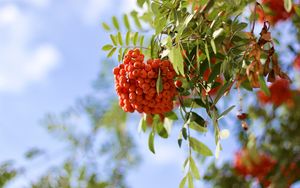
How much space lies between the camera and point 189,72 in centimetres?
145

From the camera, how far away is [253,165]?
10.2 feet

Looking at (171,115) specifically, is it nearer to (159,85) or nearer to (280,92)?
(159,85)

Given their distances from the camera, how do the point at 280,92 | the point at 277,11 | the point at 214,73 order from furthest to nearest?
the point at 280,92 < the point at 277,11 < the point at 214,73

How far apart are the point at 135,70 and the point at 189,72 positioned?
137 millimetres

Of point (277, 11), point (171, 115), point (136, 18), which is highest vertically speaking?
point (277, 11)

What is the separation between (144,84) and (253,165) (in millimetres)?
1844

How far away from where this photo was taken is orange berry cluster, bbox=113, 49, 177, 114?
4.67 ft

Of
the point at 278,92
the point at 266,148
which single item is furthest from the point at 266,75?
the point at 278,92

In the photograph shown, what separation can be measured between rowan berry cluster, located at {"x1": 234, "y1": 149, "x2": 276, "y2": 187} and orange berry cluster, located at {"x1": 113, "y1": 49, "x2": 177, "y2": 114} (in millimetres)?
1648

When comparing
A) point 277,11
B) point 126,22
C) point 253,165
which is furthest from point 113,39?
point 253,165

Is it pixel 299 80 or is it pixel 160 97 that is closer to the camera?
pixel 160 97

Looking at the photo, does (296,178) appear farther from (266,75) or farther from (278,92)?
(266,75)

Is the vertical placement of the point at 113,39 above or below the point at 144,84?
above

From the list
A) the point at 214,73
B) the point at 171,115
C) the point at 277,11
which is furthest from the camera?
the point at 277,11
